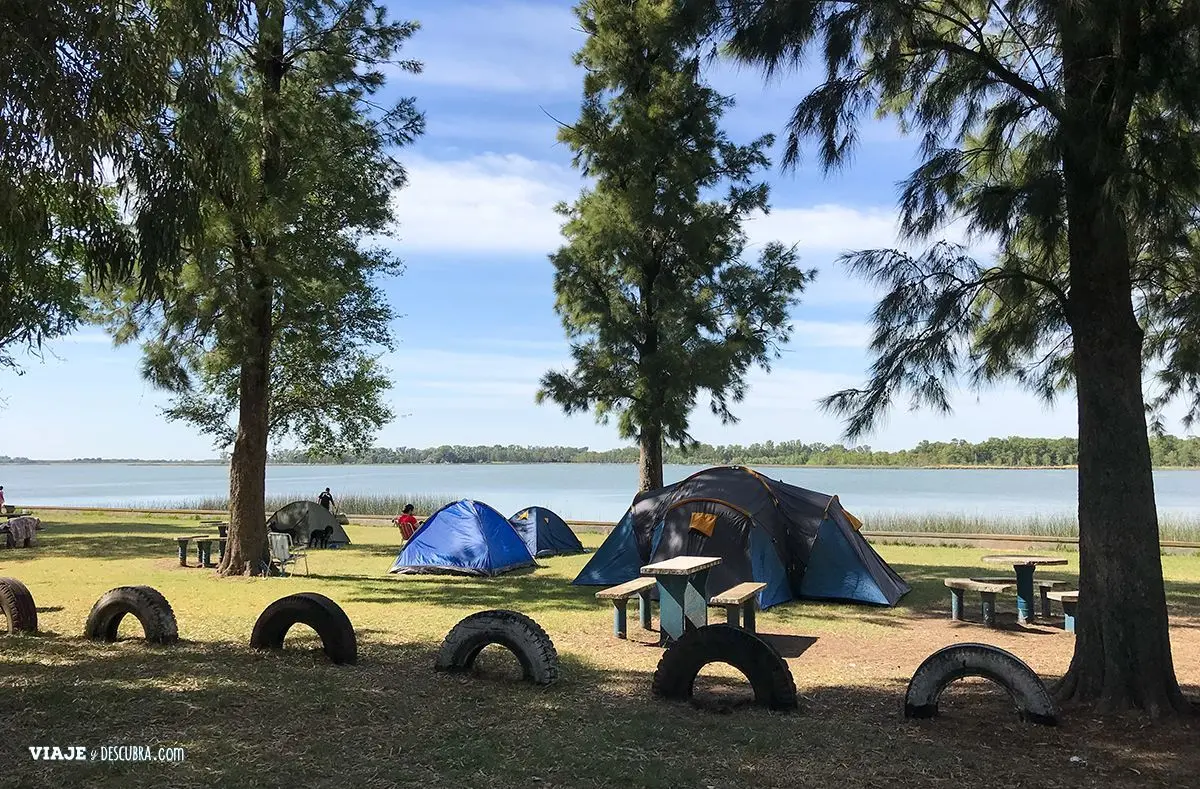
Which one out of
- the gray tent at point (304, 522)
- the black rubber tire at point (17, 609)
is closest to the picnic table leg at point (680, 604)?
the black rubber tire at point (17, 609)

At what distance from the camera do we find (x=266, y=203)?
11.6 metres

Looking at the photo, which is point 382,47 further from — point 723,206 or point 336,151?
point 723,206

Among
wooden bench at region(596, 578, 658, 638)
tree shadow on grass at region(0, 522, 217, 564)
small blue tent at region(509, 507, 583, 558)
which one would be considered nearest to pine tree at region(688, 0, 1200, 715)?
wooden bench at region(596, 578, 658, 638)

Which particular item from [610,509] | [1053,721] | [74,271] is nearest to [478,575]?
[74,271]

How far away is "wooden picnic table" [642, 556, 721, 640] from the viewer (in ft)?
25.3

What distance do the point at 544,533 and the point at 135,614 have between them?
9.74 meters

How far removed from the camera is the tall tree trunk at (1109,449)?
5273 millimetres

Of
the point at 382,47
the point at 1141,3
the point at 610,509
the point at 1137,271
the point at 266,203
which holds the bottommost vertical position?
the point at 610,509

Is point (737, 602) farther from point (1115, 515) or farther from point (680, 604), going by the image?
point (1115, 515)

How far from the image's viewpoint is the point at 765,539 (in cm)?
1045

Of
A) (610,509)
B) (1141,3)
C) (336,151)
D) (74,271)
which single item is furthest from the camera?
(610,509)

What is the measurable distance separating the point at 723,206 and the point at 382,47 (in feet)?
22.9

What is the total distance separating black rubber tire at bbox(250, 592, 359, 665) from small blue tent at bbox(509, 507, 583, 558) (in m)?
9.02

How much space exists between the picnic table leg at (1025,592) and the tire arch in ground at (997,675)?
438 centimetres
